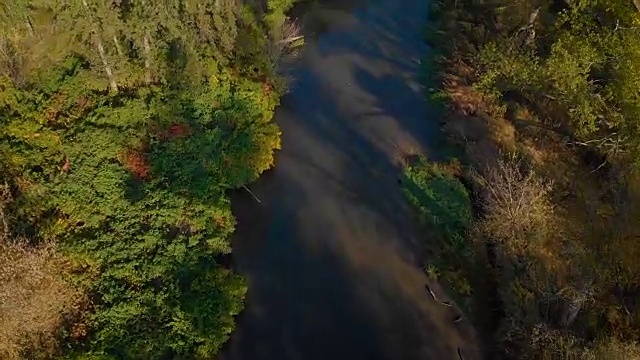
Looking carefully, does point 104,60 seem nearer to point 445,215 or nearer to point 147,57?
point 147,57

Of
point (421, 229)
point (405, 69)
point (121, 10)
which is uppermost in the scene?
point (121, 10)

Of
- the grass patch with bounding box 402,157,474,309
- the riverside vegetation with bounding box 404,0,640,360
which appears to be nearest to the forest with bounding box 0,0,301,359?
the grass patch with bounding box 402,157,474,309

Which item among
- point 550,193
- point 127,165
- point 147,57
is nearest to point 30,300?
point 127,165

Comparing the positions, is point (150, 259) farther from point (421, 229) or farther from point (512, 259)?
point (512, 259)

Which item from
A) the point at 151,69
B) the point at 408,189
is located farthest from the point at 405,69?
the point at 151,69

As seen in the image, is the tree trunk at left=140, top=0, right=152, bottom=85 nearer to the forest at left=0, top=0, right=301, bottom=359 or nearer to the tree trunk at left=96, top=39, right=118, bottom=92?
the forest at left=0, top=0, right=301, bottom=359

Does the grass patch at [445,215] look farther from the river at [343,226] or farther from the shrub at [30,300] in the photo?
the shrub at [30,300]
